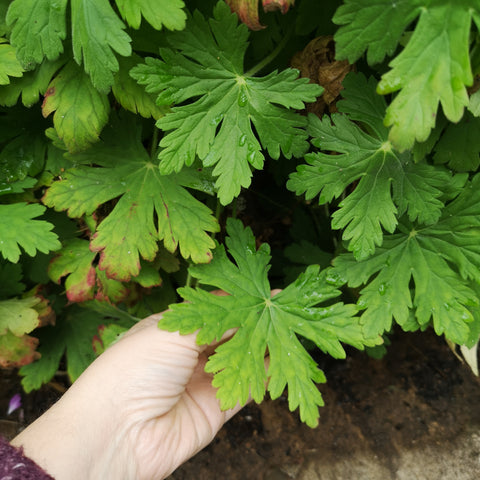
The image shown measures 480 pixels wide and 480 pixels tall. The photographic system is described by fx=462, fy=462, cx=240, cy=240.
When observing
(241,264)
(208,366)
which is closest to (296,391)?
(208,366)

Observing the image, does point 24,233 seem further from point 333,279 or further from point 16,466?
point 333,279

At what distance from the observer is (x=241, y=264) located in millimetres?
1220

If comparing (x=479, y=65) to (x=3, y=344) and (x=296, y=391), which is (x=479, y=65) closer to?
(x=296, y=391)

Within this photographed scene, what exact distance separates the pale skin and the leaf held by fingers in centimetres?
10

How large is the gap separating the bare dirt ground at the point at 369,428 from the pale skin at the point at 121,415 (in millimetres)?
662

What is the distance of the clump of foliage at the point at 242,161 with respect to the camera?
3.05 ft

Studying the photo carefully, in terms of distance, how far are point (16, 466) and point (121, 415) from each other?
10.6 inches

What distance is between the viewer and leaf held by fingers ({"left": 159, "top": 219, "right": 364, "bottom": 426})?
1.09m

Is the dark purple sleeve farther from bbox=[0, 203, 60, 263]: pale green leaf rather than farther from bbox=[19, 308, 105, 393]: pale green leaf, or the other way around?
bbox=[19, 308, 105, 393]: pale green leaf

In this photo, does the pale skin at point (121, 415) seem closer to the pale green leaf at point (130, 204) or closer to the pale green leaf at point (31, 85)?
the pale green leaf at point (130, 204)

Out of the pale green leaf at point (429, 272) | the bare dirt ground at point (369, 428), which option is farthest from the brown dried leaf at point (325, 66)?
the bare dirt ground at point (369, 428)

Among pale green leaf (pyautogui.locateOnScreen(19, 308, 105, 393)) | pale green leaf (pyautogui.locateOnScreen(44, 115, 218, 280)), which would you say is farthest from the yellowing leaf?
pale green leaf (pyautogui.locateOnScreen(44, 115, 218, 280))

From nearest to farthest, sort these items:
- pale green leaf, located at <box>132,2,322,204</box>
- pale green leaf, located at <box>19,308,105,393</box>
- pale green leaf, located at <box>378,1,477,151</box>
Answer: pale green leaf, located at <box>378,1,477,151</box> < pale green leaf, located at <box>132,2,322,204</box> < pale green leaf, located at <box>19,308,105,393</box>

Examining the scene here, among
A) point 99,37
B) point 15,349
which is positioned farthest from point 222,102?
point 15,349
